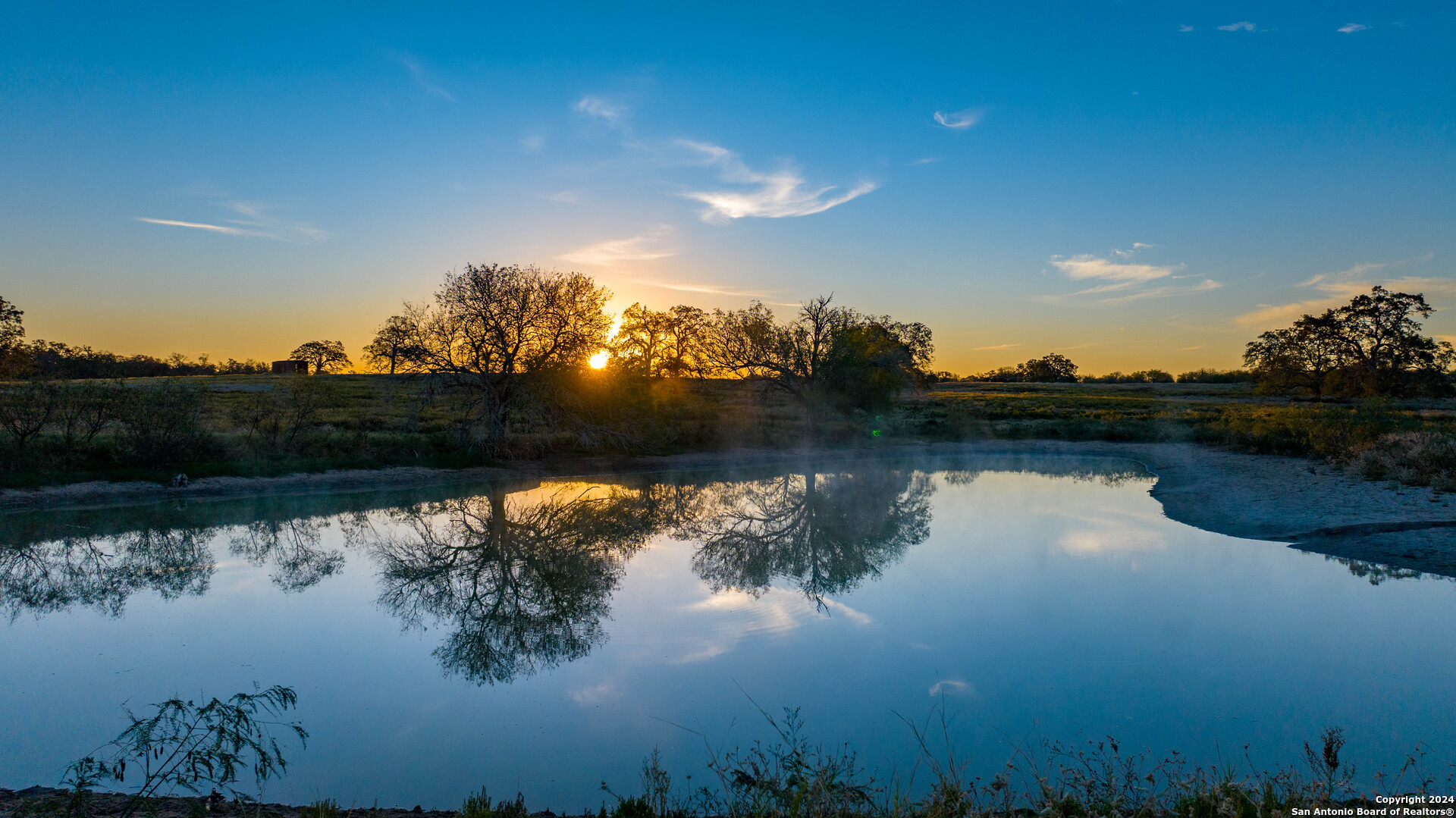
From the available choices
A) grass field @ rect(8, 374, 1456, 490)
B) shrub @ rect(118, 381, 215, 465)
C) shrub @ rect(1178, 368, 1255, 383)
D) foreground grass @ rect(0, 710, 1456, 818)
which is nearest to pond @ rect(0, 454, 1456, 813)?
foreground grass @ rect(0, 710, 1456, 818)

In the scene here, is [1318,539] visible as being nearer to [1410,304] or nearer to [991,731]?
[991,731]

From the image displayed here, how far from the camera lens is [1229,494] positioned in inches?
699

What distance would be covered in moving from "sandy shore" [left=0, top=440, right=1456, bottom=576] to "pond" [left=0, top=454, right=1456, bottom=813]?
1.14 meters

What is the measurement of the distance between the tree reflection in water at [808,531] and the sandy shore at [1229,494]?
5.79 m

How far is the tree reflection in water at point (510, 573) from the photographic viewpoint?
799cm

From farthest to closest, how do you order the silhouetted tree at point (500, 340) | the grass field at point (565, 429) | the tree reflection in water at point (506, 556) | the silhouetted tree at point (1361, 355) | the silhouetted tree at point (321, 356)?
the silhouetted tree at point (321, 356), the silhouetted tree at point (1361, 355), the silhouetted tree at point (500, 340), the grass field at point (565, 429), the tree reflection in water at point (506, 556)

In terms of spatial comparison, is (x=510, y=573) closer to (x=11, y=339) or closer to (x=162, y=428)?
(x=162, y=428)

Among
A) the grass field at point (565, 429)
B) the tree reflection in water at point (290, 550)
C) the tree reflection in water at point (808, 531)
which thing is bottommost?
the tree reflection in water at point (808, 531)

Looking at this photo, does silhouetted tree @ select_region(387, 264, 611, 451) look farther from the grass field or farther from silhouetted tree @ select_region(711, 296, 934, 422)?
silhouetted tree @ select_region(711, 296, 934, 422)

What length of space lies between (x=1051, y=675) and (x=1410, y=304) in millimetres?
62254

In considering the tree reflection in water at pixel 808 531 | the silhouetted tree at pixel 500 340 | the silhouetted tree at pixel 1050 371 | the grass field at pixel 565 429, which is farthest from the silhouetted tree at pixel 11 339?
the silhouetted tree at pixel 1050 371

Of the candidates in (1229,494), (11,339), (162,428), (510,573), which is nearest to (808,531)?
(510,573)

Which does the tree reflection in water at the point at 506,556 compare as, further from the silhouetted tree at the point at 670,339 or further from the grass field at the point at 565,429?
the silhouetted tree at the point at 670,339

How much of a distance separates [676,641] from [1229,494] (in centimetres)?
1640
